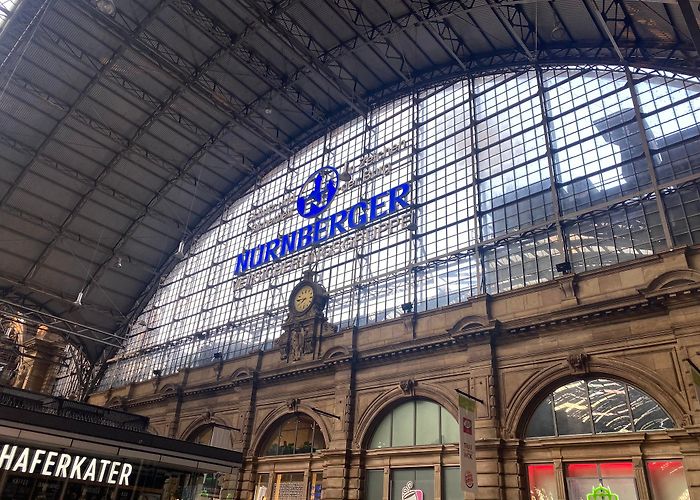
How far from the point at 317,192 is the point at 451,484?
23.8 meters

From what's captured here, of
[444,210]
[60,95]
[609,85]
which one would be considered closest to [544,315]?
[444,210]

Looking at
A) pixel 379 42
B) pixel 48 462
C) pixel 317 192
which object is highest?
pixel 379 42

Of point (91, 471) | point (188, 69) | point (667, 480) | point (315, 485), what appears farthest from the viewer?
point (188, 69)

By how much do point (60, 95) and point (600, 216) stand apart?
38.6m

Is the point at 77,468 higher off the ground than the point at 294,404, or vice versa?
the point at 294,404

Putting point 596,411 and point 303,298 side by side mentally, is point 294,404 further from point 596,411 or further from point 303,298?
point 596,411

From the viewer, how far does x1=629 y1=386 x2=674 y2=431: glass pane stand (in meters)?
17.5

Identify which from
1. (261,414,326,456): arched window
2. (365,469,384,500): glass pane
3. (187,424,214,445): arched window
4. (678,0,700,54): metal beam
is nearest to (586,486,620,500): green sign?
(365,469,384,500): glass pane

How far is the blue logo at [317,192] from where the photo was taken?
1513 inches

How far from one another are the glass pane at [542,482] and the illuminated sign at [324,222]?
15794mm

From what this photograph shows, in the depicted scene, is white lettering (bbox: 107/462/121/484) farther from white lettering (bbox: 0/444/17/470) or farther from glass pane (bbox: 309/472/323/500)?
glass pane (bbox: 309/472/323/500)

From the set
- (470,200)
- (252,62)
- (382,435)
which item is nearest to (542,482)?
(382,435)

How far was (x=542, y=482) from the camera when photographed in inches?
754

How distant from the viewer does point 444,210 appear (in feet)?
97.7
